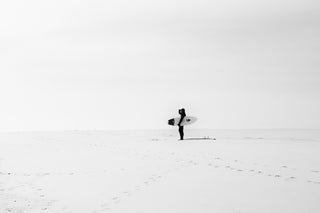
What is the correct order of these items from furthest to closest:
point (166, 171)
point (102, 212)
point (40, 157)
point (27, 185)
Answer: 1. point (40, 157)
2. point (166, 171)
3. point (27, 185)
4. point (102, 212)

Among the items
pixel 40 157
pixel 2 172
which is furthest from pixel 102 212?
pixel 40 157

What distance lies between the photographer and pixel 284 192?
11.1m

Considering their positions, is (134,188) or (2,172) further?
(2,172)

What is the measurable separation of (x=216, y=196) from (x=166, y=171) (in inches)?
174

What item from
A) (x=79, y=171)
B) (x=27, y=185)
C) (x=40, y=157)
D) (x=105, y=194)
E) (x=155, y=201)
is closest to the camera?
(x=155, y=201)

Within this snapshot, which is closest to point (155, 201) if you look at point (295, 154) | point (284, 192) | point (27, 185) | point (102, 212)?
point (102, 212)

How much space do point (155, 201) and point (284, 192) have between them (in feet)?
12.4

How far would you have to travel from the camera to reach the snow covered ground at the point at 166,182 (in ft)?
33.5

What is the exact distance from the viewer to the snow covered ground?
10.2 meters

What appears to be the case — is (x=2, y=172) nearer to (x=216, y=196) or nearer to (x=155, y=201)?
(x=155, y=201)

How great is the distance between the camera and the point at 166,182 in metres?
13.0

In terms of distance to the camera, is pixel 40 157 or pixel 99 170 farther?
pixel 40 157

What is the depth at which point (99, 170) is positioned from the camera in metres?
16.2

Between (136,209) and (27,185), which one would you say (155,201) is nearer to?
(136,209)
